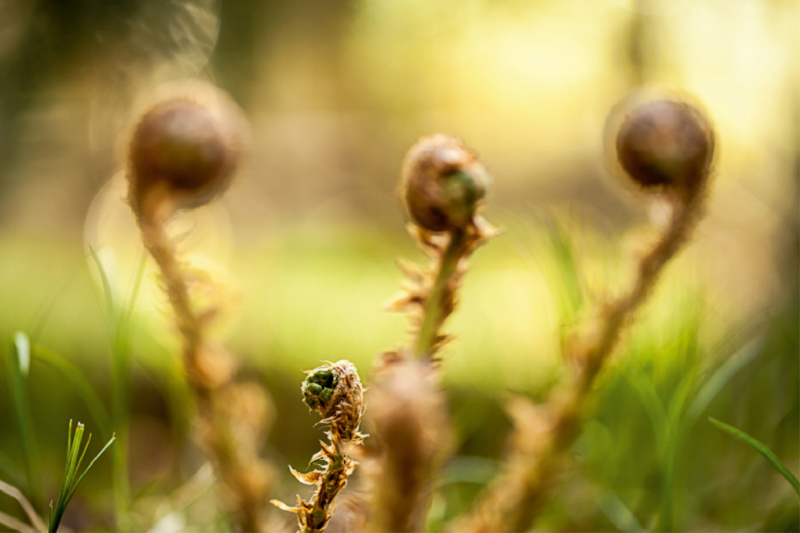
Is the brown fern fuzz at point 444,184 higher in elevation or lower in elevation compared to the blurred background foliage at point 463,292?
higher

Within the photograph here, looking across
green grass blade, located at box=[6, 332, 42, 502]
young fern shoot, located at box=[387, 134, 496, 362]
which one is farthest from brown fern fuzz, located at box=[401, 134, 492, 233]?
green grass blade, located at box=[6, 332, 42, 502]

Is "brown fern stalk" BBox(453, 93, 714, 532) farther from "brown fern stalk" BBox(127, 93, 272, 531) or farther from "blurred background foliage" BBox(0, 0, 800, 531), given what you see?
"brown fern stalk" BBox(127, 93, 272, 531)

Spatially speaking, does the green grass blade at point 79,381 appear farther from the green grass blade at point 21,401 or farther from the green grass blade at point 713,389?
the green grass blade at point 713,389

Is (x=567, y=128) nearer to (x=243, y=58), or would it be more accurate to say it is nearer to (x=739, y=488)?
(x=243, y=58)

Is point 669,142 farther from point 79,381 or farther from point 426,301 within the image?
point 79,381

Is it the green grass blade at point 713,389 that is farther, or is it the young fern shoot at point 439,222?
the green grass blade at point 713,389

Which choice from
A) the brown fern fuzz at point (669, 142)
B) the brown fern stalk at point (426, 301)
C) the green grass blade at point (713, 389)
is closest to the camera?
the brown fern stalk at point (426, 301)

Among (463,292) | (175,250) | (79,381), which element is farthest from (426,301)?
(463,292)

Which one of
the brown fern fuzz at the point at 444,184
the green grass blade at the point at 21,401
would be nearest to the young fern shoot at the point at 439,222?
the brown fern fuzz at the point at 444,184
